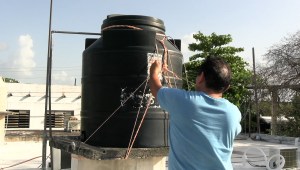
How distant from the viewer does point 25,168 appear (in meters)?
11.9

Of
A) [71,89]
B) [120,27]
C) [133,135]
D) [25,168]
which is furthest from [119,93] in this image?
[71,89]

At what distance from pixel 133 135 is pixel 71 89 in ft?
95.1

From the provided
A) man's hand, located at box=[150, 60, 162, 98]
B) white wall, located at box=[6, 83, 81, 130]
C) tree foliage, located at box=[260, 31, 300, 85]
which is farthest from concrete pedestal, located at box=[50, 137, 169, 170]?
white wall, located at box=[6, 83, 81, 130]

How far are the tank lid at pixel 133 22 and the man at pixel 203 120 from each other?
1597 millimetres

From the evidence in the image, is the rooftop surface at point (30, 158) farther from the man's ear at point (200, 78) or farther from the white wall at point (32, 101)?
the man's ear at point (200, 78)

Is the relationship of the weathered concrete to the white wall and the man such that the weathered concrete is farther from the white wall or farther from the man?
the white wall

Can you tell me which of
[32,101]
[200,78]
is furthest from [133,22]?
[32,101]

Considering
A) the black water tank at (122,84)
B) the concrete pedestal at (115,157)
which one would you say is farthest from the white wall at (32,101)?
the black water tank at (122,84)

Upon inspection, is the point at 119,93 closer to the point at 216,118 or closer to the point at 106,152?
the point at 106,152

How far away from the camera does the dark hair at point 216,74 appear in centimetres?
224

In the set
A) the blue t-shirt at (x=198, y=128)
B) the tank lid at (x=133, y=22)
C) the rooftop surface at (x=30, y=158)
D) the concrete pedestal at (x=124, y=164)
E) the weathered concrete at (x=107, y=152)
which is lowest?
the rooftop surface at (x=30, y=158)

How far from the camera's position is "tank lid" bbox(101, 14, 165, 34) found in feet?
12.4

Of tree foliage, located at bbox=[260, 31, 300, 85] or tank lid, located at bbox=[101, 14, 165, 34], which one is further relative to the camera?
tree foliage, located at bbox=[260, 31, 300, 85]

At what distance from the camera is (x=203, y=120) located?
223 cm
